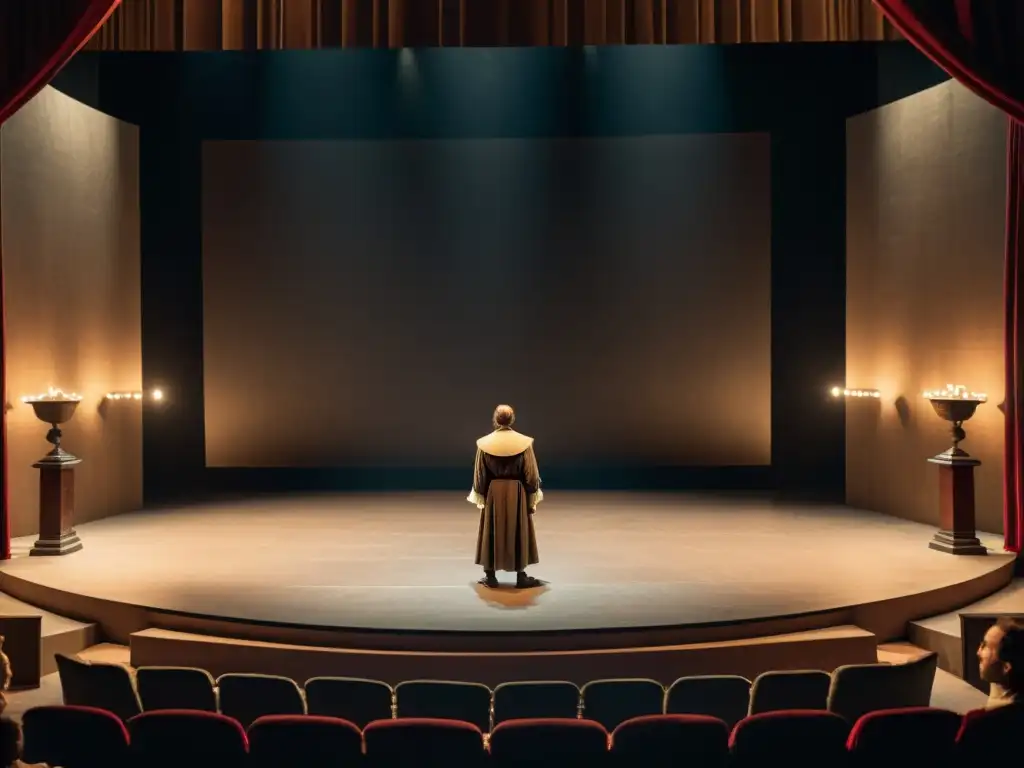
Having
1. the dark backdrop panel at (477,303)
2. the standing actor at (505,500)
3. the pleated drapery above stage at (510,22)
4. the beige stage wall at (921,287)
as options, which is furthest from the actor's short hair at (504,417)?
the dark backdrop panel at (477,303)

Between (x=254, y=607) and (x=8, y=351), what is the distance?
3.34 m

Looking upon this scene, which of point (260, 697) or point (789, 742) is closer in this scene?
point (789, 742)

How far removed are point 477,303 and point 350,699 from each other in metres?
6.67

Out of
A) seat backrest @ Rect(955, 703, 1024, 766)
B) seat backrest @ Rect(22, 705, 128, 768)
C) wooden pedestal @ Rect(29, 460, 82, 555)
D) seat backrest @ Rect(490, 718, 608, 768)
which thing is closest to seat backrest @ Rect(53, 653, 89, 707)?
seat backrest @ Rect(22, 705, 128, 768)

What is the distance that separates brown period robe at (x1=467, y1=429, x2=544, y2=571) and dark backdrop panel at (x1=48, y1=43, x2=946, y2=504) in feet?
13.5

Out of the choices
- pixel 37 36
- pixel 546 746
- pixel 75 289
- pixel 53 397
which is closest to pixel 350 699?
pixel 546 746

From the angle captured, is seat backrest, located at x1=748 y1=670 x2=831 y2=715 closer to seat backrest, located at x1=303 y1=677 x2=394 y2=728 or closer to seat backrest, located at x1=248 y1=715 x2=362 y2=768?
seat backrest, located at x1=303 y1=677 x2=394 y2=728

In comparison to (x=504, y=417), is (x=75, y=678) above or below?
below

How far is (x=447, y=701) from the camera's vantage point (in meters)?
3.68

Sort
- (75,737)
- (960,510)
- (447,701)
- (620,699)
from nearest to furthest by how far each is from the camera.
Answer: (75,737) → (447,701) → (620,699) → (960,510)

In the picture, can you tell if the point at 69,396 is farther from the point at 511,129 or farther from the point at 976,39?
the point at 976,39

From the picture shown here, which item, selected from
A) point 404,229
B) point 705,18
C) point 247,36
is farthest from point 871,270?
point 247,36

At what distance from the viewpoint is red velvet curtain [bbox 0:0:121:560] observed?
6.57 meters

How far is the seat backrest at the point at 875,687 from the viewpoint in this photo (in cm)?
374
